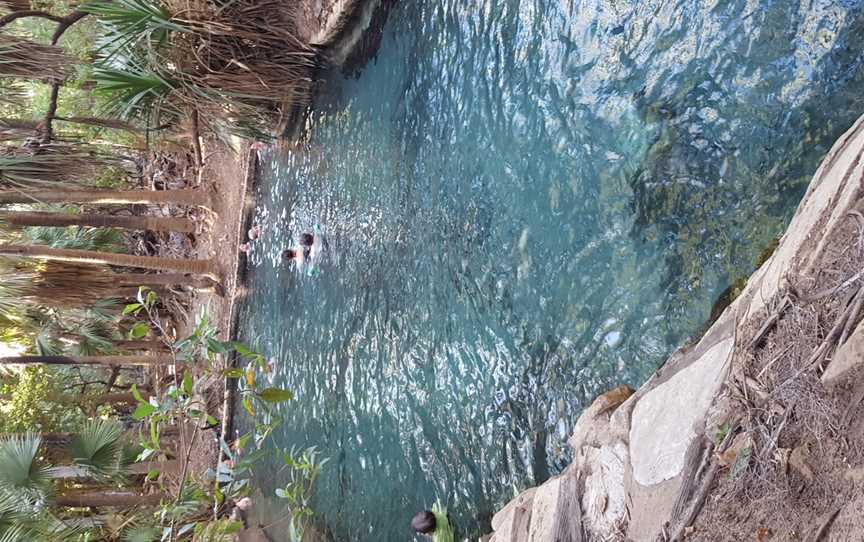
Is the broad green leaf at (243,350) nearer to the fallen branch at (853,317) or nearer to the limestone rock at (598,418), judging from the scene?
the limestone rock at (598,418)

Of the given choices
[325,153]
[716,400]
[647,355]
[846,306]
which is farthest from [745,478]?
[325,153]

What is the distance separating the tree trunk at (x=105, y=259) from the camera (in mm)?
8086

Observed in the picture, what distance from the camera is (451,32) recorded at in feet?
21.8

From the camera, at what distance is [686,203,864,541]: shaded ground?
2.19m

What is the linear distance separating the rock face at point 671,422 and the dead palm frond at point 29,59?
21.8ft

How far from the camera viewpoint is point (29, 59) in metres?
7.24

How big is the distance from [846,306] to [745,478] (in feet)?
2.40

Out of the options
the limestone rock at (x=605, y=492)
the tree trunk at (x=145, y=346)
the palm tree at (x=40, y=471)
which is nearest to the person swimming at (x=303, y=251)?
the palm tree at (x=40, y=471)

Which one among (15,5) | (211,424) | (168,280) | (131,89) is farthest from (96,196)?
(211,424)

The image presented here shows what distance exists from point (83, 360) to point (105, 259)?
2.23 meters

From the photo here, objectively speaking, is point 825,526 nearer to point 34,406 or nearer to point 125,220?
point 125,220

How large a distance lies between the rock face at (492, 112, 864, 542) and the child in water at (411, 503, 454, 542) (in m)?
1.45

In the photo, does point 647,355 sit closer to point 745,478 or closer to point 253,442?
point 745,478

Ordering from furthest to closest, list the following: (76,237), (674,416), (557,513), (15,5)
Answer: (76,237)
(15,5)
(557,513)
(674,416)
